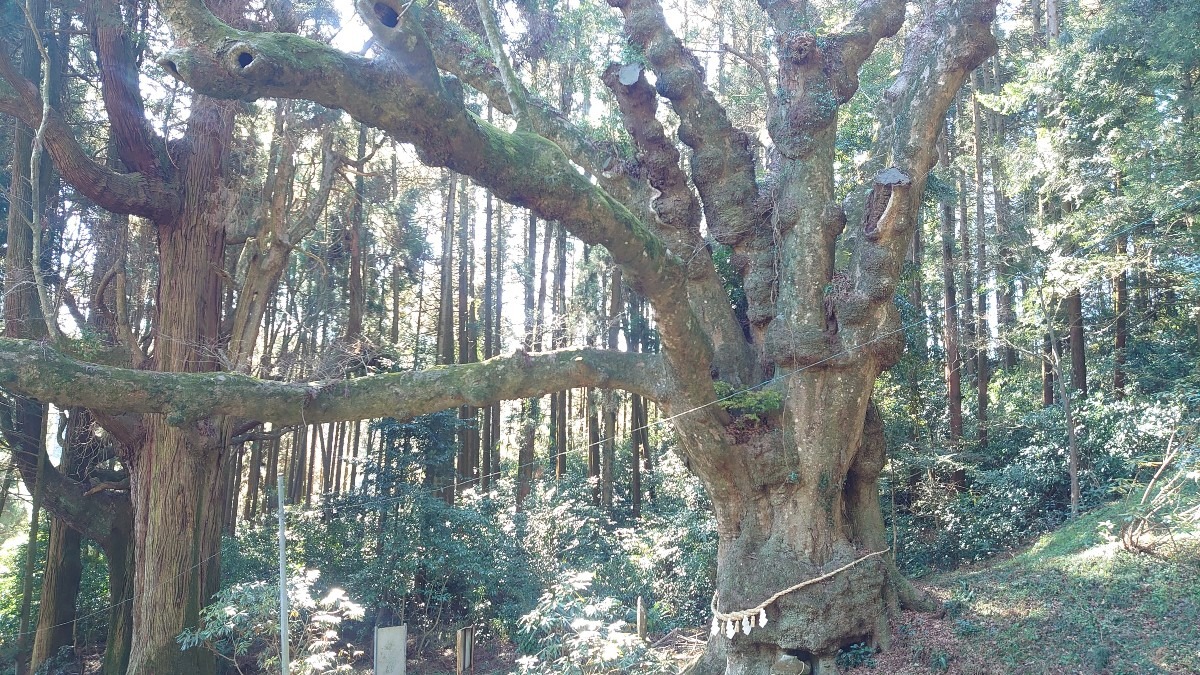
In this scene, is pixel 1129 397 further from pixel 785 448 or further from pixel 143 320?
pixel 143 320

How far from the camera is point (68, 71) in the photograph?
425 inches

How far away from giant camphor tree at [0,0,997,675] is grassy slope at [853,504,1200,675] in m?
0.56

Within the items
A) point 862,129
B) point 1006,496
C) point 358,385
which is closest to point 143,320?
point 358,385

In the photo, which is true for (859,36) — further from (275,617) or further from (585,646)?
(275,617)

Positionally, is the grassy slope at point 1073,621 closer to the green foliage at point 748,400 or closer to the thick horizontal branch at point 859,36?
the green foliage at point 748,400

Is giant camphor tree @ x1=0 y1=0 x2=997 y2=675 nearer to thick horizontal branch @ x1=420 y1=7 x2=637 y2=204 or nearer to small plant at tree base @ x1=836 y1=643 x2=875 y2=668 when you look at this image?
thick horizontal branch @ x1=420 y1=7 x2=637 y2=204

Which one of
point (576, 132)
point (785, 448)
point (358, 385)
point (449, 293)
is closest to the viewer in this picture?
point (358, 385)

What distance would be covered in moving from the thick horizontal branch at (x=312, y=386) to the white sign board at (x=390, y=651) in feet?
6.74

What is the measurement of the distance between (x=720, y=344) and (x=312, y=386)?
13.1 feet

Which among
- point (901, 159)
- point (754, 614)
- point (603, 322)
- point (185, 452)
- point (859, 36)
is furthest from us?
point (603, 322)

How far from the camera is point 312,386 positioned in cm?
650

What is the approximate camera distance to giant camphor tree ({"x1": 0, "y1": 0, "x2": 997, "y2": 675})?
632 centimetres

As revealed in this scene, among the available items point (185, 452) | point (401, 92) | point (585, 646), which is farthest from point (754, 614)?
point (185, 452)

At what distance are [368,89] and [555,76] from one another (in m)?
13.9
